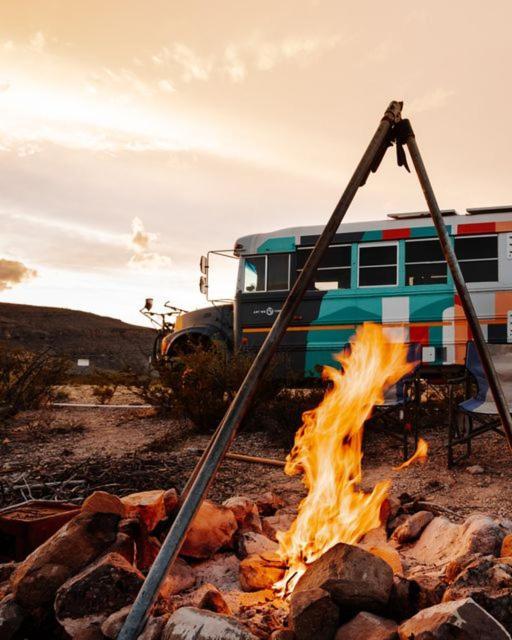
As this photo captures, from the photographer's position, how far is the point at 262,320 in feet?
30.3

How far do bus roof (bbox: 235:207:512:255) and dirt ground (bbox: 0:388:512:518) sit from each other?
3.19 m

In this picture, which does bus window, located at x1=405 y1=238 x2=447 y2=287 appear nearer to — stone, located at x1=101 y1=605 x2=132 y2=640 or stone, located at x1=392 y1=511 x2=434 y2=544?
stone, located at x1=392 y1=511 x2=434 y2=544

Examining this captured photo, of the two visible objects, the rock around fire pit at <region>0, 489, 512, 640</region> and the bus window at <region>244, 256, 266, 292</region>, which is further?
the bus window at <region>244, 256, 266, 292</region>

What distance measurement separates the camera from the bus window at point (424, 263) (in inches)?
332

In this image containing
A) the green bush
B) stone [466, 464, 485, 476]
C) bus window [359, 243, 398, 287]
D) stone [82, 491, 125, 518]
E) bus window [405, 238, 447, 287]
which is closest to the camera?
stone [82, 491, 125, 518]

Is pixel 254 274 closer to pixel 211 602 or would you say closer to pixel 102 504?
pixel 102 504

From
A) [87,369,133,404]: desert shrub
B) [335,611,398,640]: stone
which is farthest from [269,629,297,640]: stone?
[87,369,133,404]: desert shrub

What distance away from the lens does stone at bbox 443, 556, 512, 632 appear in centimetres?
175

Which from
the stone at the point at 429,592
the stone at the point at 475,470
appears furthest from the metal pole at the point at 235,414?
the stone at the point at 475,470

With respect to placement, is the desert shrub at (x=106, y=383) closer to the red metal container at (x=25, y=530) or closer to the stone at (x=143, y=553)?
the red metal container at (x=25, y=530)

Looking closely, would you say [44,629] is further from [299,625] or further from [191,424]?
[191,424]

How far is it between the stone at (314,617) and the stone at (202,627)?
16 cm

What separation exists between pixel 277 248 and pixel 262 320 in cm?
122

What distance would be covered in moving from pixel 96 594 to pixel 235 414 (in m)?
0.83
